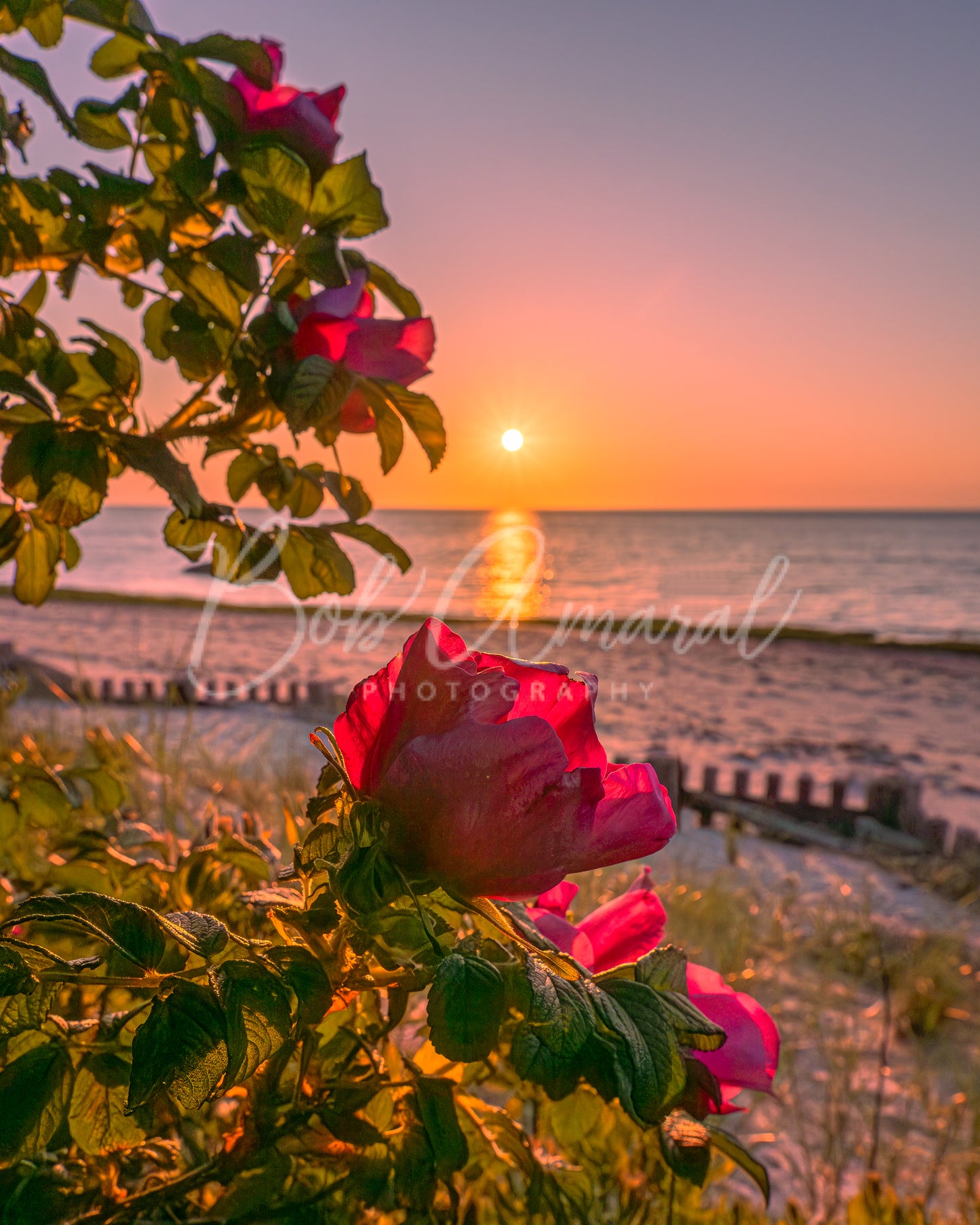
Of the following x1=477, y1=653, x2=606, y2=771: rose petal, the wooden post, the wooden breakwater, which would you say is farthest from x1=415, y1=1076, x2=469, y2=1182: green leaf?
the wooden post

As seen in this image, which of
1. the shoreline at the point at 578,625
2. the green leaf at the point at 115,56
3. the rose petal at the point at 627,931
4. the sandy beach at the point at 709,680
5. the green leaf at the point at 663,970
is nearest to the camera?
the green leaf at the point at 663,970

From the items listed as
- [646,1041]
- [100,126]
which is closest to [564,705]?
[646,1041]

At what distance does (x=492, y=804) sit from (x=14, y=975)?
0.21 m

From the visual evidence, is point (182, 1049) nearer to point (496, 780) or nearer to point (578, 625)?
point (496, 780)

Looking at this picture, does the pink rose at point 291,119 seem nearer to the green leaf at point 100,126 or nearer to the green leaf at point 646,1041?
the green leaf at point 100,126

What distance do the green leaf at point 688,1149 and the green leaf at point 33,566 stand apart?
2.46 feet

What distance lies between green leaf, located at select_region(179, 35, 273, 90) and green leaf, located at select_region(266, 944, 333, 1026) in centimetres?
67

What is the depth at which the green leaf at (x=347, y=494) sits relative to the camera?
0.81m

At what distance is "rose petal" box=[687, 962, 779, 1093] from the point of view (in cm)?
55

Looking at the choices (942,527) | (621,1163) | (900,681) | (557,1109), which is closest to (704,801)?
(621,1163)

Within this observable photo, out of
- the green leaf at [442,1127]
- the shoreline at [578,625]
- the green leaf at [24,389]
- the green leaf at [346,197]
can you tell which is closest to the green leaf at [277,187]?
the green leaf at [346,197]

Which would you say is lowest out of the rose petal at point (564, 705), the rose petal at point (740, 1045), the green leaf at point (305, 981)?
the rose petal at point (740, 1045)

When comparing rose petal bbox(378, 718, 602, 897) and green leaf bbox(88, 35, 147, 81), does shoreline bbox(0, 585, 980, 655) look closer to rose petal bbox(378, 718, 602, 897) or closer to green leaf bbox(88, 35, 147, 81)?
green leaf bbox(88, 35, 147, 81)

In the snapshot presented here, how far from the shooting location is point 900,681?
543 inches
